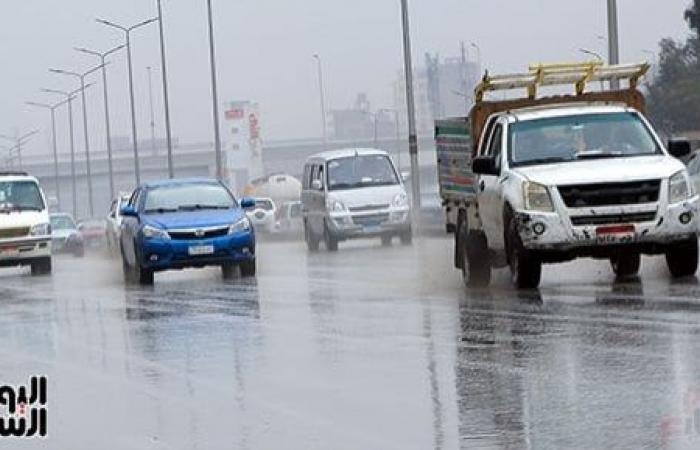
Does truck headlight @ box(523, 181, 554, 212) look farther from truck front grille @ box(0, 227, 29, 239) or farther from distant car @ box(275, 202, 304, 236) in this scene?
distant car @ box(275, 202, 304, 236)

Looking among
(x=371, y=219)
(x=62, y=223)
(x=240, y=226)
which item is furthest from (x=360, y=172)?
(x=62, y=223)

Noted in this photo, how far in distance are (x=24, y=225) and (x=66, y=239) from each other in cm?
2011

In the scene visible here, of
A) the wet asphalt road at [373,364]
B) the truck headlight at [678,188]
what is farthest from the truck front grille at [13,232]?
the truck headlight at [678,188]

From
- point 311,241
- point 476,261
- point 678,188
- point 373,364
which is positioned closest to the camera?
point 373,364

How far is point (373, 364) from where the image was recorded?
48.3ft

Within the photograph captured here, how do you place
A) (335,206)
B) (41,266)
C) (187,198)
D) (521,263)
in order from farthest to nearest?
(335,206), (41,266), (187,198), (521,263)

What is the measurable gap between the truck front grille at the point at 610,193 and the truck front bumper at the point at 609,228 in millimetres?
86

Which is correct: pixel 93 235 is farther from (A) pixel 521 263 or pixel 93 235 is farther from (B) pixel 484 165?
(A) pixel 521 263

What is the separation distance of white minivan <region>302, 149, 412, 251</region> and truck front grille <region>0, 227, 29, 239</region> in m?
6.57

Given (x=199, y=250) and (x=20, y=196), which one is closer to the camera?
(x=199, y=250)

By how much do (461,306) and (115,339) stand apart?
11.9 feet

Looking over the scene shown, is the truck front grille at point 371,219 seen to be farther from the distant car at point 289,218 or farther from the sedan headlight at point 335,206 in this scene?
the distant car at point 289,218

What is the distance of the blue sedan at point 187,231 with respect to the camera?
1121 inches

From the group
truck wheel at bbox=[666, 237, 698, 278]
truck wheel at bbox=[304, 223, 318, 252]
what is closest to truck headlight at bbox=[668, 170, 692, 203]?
truck wheel at bbox=[666, 237, 698, 278]
